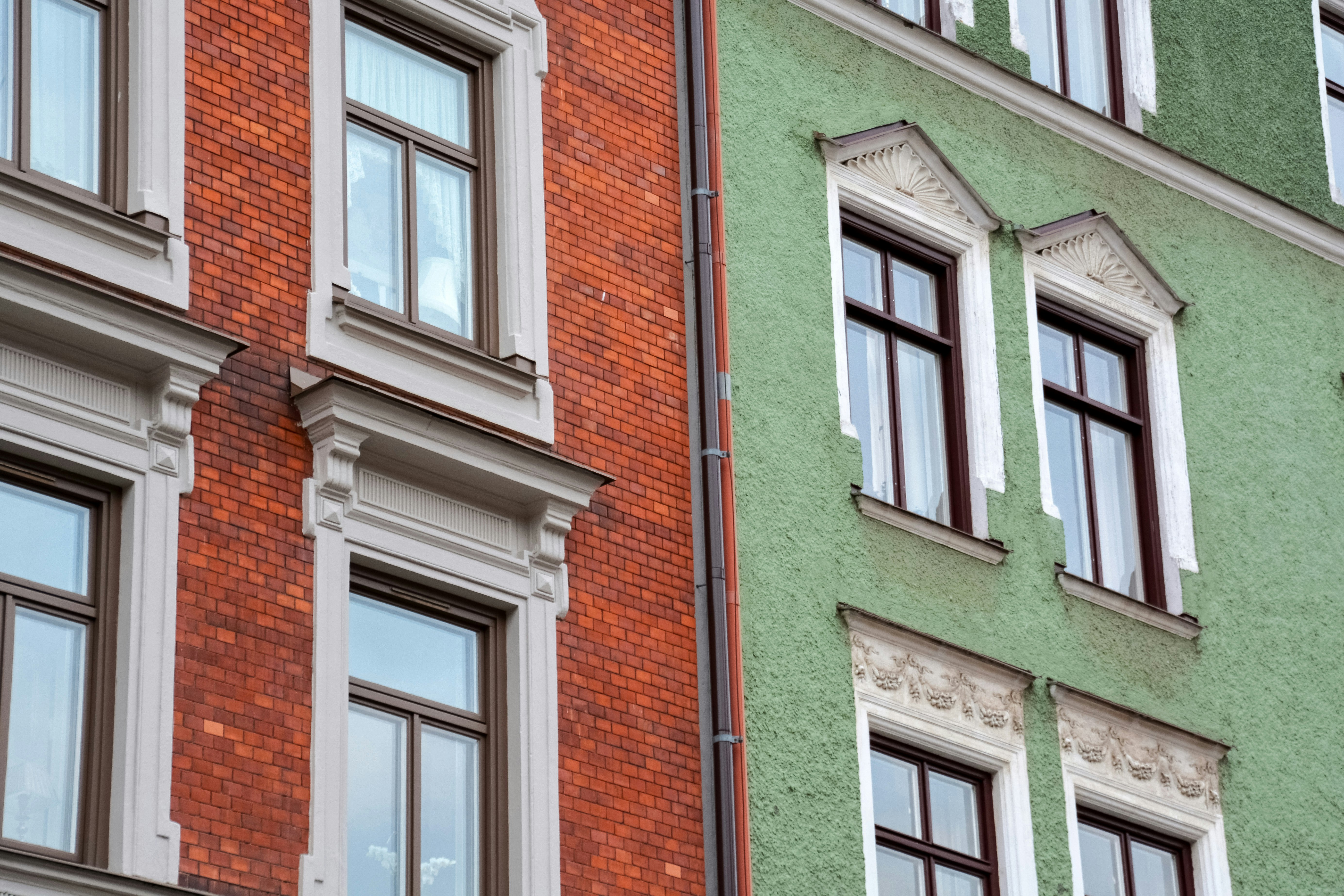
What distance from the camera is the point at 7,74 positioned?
12516mm

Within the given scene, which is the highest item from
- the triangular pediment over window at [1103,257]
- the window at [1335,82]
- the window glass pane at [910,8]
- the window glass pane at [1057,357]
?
the window at [1335,82]

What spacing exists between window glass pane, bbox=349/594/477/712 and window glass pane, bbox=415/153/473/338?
1564mm

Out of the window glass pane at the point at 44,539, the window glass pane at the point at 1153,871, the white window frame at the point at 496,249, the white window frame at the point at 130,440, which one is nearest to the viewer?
the white window frame at the point at 130,440

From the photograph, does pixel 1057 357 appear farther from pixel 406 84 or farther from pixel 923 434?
pixel 406 84

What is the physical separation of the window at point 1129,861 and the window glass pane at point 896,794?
121cm

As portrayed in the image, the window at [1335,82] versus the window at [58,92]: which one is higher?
the window at [1335,82]

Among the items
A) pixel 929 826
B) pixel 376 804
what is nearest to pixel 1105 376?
pixel 929 826

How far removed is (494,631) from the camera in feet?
44.0

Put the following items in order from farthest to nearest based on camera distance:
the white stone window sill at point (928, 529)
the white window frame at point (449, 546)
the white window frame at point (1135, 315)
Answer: the white window frame at point (1135, 315), the white stone window sill at point (928, 529), the white window frame at point (449, 546)

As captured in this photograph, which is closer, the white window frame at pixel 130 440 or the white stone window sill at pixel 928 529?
the white window frame at pixel 130 440

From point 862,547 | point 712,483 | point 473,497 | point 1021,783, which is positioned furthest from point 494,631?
point 1021,783

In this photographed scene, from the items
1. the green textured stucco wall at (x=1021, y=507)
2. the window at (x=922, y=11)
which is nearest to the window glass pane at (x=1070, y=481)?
the green textured stucco wall at (x=1021, y=507)

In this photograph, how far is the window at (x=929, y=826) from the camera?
48.1ft

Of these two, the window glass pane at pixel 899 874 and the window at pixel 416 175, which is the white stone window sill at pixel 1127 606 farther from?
the window at pixel 416 175
